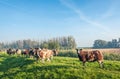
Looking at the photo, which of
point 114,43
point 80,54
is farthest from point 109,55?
point 114,43

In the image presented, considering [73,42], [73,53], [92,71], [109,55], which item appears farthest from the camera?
[73,42]

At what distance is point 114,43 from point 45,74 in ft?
551

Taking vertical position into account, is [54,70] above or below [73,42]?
below

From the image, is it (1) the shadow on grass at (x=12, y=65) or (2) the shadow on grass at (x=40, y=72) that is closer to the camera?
(2) the shadow on grass at (x=40, y=72)

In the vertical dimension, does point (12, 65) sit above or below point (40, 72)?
above

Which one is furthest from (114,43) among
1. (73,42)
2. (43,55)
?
(43,55)

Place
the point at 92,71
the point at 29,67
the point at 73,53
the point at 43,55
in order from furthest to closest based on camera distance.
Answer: the point at 73,53 < the point at 43,55 < the point at 29,67 < the point at 92,71

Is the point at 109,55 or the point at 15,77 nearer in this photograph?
the point at 15,77

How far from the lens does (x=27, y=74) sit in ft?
98.3

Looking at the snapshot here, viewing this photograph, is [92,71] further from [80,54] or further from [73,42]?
[73,42]

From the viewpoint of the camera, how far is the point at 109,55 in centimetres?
6012

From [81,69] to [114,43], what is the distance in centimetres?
16679

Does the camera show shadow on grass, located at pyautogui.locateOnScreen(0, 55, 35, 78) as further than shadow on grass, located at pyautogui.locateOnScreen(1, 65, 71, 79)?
Yes

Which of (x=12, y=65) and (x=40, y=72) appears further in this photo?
(x=12, y=65)
